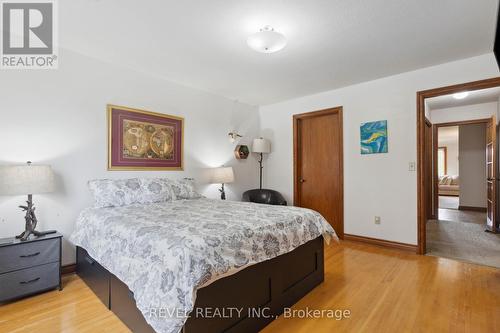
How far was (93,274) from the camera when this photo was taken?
85.9 inches

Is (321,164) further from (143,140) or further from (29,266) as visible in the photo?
(29,266)

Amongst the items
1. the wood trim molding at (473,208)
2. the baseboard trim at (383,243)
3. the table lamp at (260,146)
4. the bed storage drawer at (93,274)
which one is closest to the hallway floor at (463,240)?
the baseboard trim at (383,243)

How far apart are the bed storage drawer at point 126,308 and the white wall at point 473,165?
761 cm

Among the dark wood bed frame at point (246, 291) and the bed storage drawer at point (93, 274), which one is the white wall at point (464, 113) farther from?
the bed storage drawer at point (93, 274)

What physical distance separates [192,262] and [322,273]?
1.58 metres

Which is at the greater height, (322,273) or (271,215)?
(271,215)

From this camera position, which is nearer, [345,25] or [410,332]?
[410,332]

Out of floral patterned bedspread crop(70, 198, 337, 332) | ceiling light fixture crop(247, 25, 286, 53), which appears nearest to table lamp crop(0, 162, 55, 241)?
floral patterned bedspread crop(70, 198, 337, 332)

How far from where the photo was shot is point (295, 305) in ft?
6.54

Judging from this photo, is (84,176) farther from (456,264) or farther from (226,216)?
(456,264)

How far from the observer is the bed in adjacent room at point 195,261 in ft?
4.24

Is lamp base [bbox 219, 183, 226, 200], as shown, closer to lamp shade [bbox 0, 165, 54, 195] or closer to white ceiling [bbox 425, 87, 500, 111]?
lamp shade [bbox 0, 165, 54, 195]

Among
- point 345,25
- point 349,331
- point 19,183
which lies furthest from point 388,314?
point 19,183

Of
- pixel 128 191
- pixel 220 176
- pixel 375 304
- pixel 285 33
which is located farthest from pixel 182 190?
pixel 375 304
